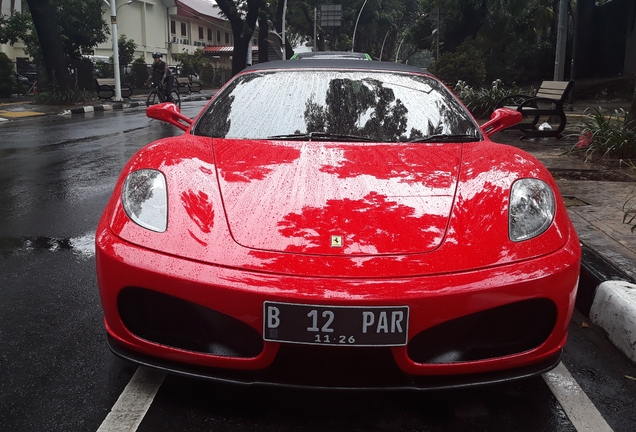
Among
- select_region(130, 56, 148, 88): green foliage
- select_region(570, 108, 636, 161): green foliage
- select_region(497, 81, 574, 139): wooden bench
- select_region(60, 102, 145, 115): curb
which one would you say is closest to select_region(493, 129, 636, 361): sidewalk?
select_region(570, 108, 636, 161): green foliage

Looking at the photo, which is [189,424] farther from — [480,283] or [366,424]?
[480,283]

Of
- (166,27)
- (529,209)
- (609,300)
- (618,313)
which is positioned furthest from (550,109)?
(166,27)

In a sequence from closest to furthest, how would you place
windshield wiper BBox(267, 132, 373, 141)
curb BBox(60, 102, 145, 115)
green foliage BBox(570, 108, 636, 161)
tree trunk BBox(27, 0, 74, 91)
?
1. windshield wiper BBox(267, 132, 373, 141)
2. green foliage BBox(570, 108, 636, 161)
3. curb BBox(60, 102, 145, 115)
4. tree trunk BBox(27, 0, 74, 91)

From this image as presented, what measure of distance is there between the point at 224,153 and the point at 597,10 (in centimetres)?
2089

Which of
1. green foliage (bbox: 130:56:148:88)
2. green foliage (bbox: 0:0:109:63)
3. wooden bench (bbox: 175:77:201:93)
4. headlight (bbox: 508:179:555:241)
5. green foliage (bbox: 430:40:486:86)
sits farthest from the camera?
wooden bench (bbox: 175:77:201:93)

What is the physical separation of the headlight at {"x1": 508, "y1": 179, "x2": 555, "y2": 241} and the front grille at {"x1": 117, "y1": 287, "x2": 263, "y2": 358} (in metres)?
0.97

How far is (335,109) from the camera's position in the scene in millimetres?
3201

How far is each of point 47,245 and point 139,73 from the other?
29.6 metres

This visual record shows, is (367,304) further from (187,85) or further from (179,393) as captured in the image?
(187,85)

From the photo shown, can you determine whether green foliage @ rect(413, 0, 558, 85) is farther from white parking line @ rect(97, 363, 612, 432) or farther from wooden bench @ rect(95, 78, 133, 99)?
white parking line @ rect(97, 363, 612, 432)

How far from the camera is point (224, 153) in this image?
2.74 m

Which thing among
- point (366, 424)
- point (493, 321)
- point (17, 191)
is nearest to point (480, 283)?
point (493, 321)

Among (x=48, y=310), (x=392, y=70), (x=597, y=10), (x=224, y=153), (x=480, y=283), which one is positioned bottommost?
(x=48, y=310)

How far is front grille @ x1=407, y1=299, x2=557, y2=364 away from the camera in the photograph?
1.95 meters
